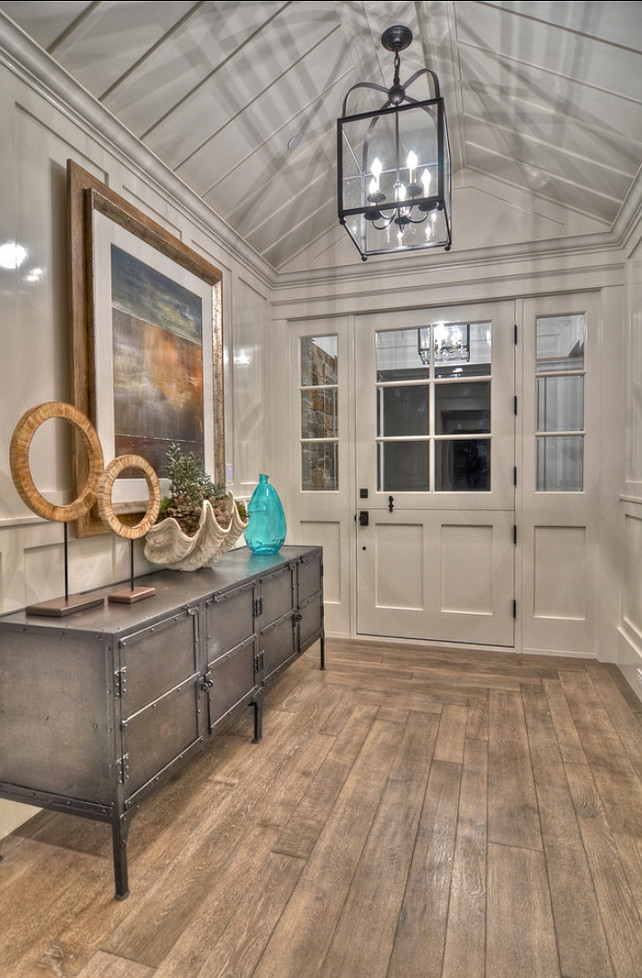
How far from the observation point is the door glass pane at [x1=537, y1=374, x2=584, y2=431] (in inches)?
138

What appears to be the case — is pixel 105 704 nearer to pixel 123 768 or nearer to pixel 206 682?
pixel 123 768

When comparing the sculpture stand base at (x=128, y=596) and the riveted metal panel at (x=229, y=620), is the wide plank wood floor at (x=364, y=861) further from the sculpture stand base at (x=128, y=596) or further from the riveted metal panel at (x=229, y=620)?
the sculpture stand base at (x=128, y=596)

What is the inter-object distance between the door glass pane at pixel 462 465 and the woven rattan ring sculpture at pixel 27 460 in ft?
8.05

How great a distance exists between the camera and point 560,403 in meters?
3.54

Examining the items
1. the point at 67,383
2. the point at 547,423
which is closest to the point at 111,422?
the point at 67,383

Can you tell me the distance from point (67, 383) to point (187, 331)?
0.90m

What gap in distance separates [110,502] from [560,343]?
3.00m

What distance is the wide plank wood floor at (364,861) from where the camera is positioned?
1.38 metres

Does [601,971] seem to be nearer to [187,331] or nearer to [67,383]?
[67,383]

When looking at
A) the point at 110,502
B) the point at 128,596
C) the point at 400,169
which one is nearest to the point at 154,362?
the point at 110,502

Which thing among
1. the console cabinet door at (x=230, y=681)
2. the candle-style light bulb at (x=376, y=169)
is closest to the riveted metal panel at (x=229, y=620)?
the console cabinet door at (x=230, y=681)

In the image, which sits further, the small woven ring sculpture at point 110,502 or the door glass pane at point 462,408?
the door glass pane at point 462,408

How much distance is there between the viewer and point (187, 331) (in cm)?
282

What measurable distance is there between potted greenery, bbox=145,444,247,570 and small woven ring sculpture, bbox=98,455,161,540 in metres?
0.18
